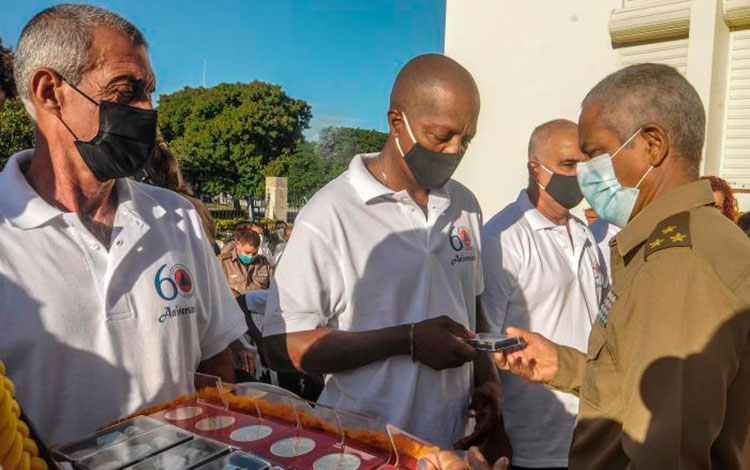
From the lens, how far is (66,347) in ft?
4.90

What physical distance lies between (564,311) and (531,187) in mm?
892

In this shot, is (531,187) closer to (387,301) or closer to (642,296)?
(387,301)

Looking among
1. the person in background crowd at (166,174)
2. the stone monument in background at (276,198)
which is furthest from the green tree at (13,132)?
the person in background crowd at (166,174)

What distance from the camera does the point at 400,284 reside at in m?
2.12

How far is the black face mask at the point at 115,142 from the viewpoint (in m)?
1.72

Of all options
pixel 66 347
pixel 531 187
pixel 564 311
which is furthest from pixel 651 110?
pixel 66 347

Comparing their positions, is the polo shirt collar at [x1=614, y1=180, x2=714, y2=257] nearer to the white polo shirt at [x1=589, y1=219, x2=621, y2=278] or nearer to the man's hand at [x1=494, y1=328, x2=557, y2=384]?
the man's hand at [x1=494, y1=328, x2=557, y2=384]

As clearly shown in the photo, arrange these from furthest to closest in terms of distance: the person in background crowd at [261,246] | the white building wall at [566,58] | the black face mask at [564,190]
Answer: the person in background crowd at [261,246]
the white building wall at [566,58]
the black face mask at [564,190]

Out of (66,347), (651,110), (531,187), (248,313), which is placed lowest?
(248,313)

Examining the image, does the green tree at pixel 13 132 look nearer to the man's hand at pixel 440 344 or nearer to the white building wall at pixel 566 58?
the white building wall at pixel 566 58

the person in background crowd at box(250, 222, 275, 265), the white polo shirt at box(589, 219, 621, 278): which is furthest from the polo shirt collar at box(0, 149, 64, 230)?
the person in background crowd at box(250, 222, 275, 265)

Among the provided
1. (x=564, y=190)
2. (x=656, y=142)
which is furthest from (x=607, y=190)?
(x=564, y=190)

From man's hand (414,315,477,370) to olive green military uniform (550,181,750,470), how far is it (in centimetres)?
49

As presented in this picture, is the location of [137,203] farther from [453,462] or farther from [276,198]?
[276,198]
